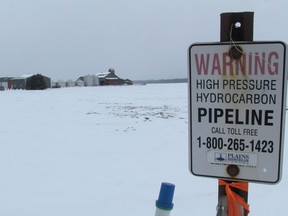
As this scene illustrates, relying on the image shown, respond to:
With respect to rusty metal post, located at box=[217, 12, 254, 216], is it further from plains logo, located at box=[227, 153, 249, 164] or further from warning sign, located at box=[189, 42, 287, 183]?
plains logo, located at box=[227, 153, 249, 164]

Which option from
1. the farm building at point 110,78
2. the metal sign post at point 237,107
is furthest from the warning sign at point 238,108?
the farm building at point 110,78

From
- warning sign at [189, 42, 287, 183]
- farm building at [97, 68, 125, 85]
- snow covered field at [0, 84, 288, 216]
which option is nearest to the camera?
warning sign at [189, 42, 287, 183]

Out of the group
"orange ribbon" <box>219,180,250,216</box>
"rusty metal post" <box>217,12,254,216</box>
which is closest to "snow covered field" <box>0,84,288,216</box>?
"orange ribbon" <box>219,180,250,216</box>

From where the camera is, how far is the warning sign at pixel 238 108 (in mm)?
1296

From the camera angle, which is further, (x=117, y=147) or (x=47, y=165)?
(x=117, y=147)

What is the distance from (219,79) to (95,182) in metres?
4.58

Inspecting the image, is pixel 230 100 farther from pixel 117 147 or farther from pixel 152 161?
pixel 117 147

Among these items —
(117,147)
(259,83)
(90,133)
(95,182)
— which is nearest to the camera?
(259,83)

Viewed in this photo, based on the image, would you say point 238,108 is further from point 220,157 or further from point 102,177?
point 102,177

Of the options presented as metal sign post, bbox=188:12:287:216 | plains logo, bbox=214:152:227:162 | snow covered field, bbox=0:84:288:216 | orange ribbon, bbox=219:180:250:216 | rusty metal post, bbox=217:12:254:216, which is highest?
rusty metal post, bbox=217:12:254:216

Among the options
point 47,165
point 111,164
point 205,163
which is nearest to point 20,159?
point 47,165

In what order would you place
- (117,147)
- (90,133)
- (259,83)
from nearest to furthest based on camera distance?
1. (259,83)
2. (117,147)
3. (90,133)

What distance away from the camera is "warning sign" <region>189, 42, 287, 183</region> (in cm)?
130

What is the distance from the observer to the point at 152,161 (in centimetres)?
682
